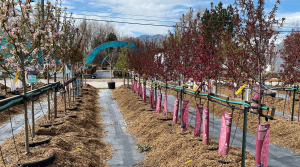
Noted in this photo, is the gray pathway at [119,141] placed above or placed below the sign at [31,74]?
below

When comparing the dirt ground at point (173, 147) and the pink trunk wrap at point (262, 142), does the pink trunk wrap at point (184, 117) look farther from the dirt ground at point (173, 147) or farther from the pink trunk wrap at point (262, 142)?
the pink trunk wrap at point (262, 142)

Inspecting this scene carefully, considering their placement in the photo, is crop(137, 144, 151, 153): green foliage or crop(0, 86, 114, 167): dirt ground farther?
crop(137, 144, 151, 153): green foliage

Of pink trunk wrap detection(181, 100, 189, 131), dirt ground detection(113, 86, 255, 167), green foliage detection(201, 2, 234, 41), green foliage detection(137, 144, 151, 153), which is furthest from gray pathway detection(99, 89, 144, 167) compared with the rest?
green foliage detection(201, 2, 234, 41)

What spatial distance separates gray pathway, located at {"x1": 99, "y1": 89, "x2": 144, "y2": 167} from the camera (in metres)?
5.46

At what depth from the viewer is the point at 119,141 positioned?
22.5 feet

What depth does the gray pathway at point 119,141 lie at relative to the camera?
17.9ft

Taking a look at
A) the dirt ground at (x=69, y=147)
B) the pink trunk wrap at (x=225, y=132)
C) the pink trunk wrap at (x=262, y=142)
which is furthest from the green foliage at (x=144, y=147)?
the pink trunk wrap at (x=262, y=142)

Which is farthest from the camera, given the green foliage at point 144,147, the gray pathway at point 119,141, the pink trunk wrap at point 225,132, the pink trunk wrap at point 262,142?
the green foliage at point 144,147

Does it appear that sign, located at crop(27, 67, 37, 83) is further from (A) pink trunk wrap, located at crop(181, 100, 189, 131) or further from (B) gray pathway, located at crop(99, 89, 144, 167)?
(A) pink trunk wrap, located at crop(181, 100, 189, 131)

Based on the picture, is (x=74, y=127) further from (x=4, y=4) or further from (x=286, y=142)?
(x=286, y=142)

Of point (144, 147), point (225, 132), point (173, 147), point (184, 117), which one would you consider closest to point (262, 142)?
point (225, 132)

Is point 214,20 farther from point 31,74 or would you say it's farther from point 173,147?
point 31,74

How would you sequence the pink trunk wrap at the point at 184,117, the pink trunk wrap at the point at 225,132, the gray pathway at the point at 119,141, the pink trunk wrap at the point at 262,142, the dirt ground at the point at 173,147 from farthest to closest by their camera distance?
the pink trunk wrap at the point at 184,117
the gray pathway at the point at 119,141
the dirt ground at the point at 173,147
the pink trunk wrap at the point at 225,132
the pink trunk wrap at the point at 262,142

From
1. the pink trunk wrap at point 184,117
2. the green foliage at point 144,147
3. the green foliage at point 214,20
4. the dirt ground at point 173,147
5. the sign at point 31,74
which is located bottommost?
the green foliage at point 144,147
